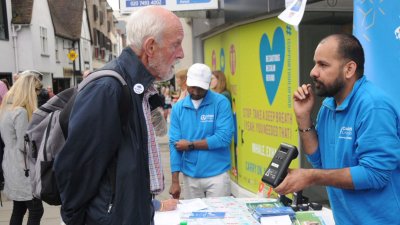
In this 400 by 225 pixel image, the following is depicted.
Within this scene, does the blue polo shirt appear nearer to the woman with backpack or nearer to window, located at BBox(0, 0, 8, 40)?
the woman with backpack

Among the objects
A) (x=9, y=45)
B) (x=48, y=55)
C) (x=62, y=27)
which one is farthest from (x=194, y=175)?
(x=62, y=27)

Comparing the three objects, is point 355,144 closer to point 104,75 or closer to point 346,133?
point 346,133

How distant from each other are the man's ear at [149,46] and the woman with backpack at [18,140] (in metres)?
3.15

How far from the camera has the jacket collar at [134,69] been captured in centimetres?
206

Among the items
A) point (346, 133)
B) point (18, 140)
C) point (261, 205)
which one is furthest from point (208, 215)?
point (18, 140)

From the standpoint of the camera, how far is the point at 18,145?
16.0ft

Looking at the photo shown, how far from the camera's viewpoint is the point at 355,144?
2.16m

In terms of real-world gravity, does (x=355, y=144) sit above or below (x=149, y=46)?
below

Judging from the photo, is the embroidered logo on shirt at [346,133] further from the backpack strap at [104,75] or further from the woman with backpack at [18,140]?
the woman with backpack at [18,140]

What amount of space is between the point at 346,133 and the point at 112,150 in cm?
110

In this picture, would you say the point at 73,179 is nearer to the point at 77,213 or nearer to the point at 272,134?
the point at 77,213

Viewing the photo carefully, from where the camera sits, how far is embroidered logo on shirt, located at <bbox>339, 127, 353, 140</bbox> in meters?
2.17

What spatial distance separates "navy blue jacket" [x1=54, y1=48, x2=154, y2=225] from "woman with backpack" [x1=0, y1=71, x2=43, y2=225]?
3.14 m

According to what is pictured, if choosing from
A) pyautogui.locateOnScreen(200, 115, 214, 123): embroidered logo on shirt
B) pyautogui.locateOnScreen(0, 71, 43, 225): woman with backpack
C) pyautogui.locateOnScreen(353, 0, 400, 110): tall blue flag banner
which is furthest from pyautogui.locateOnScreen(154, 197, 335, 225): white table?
pyautogui.locateOnScreen(0, 71, 43, 225): woman with backpack
